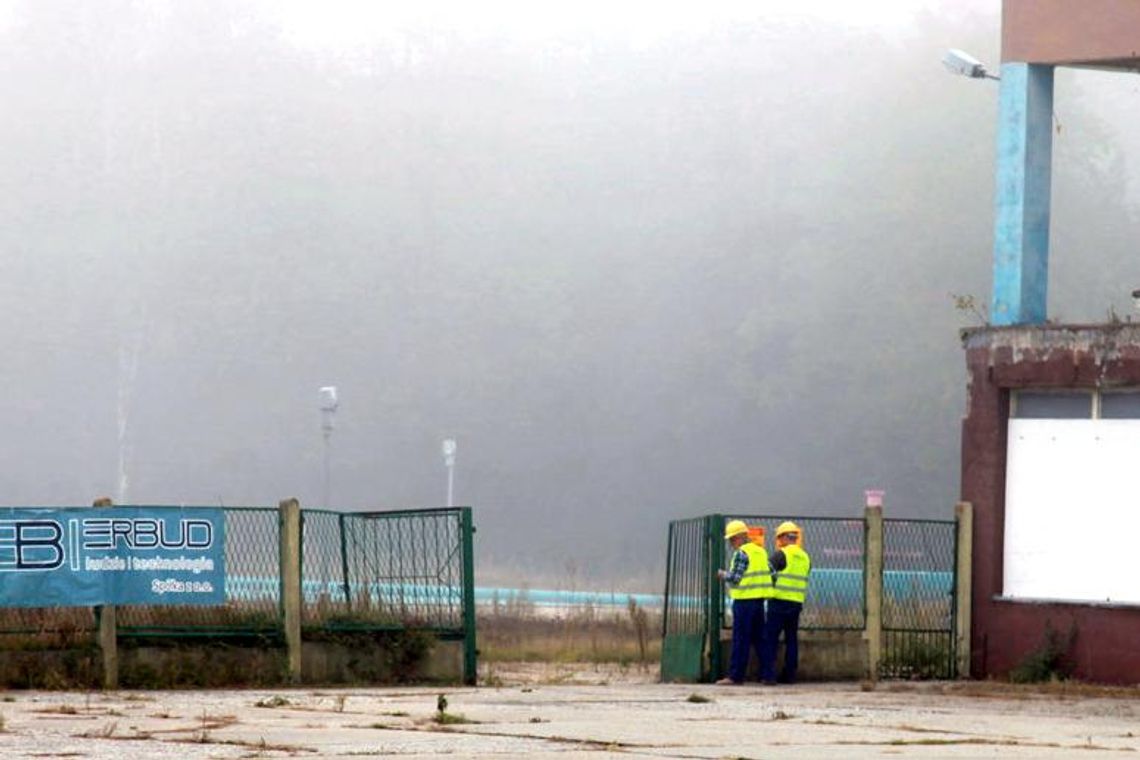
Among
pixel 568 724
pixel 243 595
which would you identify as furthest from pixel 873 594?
pixel 568 724

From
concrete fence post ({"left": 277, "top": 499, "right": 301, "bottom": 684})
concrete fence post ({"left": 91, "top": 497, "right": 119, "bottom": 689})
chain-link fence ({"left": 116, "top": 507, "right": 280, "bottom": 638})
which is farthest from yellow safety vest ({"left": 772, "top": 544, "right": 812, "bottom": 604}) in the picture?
concrete fence post ({"left": 91, "top": 497, "right": 119, "bottom": 689})

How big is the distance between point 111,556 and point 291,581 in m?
1.77

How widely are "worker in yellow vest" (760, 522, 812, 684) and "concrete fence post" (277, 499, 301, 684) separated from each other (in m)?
5.24

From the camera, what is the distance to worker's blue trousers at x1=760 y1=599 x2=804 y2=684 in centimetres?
2573

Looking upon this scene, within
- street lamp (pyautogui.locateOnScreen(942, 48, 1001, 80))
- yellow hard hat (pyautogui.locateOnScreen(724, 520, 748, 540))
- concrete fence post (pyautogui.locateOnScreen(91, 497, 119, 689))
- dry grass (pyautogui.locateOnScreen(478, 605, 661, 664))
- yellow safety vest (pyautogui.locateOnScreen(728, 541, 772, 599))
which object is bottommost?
dry grass (pyautogui.locateOnScreen(478, 605, 661, 664))

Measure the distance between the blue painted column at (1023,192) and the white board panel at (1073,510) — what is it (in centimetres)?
156

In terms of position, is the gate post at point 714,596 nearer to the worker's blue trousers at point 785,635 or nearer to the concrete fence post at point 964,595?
the worker's blue trousers at point 785,635

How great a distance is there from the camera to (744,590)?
84.2 ft

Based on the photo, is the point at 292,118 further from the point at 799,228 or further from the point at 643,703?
the point at 643,703

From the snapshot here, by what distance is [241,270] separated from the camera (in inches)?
4240

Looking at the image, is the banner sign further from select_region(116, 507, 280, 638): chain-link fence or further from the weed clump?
the weed clump

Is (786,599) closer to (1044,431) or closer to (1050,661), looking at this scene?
(1050,661)

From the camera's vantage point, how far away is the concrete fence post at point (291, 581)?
23.2m

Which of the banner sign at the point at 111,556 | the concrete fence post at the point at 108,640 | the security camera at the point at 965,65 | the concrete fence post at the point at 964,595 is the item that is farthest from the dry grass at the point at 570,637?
the concrete fence post at the point at 108,640
